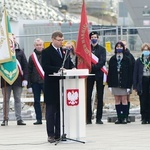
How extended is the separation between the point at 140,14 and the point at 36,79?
41.4 meters

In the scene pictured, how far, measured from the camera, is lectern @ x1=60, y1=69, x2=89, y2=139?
48.3 feet

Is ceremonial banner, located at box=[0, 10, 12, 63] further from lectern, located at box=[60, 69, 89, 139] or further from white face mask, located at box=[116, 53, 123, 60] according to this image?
lectern, located at box=[60, 69, 89, 139]

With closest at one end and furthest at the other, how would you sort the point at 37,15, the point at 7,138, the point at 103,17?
the point at 7,138
the point at 37,15
the point at 103,17

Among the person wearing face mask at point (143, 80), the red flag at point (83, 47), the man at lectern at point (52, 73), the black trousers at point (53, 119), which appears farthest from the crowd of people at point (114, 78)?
the black trousers at point (53, 119)

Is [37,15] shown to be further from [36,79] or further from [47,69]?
[47,69]

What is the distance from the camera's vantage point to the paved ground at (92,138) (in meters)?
14.7

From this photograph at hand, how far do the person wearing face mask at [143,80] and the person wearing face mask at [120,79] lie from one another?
0.87 feet

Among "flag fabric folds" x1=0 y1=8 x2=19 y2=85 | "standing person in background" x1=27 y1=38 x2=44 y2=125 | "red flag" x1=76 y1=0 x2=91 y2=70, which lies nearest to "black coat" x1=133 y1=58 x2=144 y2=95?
"red flag" x1=76 y1=0 x2=91 y2=70

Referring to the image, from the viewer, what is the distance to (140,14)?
60.9 m

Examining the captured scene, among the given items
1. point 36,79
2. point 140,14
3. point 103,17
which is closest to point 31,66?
point 36,79

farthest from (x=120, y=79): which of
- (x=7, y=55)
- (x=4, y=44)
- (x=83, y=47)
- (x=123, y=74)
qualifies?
(x=4, y=44)

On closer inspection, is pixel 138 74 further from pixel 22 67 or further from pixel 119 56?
pixel 22 67

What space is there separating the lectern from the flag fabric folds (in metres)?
5.30

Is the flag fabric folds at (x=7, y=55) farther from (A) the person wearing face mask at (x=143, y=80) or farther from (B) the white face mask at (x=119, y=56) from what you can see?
(A) the person wearing face mask at (x=143, y=80)
